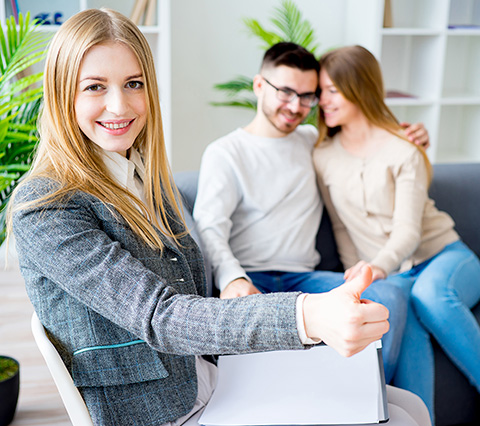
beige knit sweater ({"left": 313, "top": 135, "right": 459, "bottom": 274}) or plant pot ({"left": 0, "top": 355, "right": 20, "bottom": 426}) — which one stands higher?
beige knit sweater ({"left": 313, "top": 135, "right": 459, "bottom": 274})

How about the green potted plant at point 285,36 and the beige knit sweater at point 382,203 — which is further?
the green potted plant at point 285,36

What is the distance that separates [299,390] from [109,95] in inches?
25.9

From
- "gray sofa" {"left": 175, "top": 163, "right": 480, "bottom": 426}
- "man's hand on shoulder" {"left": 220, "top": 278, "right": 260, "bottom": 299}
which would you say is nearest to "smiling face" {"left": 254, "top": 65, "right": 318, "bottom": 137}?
"gray sofa" {"left": 175, "top": 163, "right": 480, "bottom": 426}

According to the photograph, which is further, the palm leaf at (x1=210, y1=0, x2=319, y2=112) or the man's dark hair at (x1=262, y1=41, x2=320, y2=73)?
the palm leaf at (x1=210, y1=0, x2=319, y2=112)

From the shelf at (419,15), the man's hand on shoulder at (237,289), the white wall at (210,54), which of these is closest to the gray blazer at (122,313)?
the man's hand on shoulder at (237,289)

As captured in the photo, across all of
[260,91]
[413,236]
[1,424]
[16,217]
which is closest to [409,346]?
[413,236]

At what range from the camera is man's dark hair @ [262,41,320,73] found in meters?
1.91

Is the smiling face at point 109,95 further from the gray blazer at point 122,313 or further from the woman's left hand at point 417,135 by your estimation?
the woman's left hand at point 417,135

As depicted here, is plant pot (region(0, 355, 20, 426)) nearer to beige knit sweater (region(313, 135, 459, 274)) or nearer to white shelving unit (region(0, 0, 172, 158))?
beige knit sweater (region(313, 135, 459, 274))

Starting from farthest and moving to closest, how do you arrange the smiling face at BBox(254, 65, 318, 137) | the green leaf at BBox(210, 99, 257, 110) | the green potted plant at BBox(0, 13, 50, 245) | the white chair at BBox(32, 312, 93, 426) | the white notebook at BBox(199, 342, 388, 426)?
the green leaf at BBox(210, 99, 257, 110) → the smiling face at BBox(254, 65, 318, 137) → the green potted plant at BBox(0, 13, 50, 245) → the white notebook at BBox(199, 342, 388, 426) → the white chair at BBox(32, 312, 93, 426)

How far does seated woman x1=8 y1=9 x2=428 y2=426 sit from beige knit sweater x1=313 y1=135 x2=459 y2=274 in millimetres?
786

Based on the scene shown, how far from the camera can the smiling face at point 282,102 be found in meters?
1.91

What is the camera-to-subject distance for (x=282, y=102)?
191cm

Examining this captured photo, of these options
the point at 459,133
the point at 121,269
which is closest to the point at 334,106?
the point at 121,269
